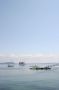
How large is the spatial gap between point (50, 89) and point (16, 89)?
6.42 metres

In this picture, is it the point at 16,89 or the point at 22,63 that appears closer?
the point at 16,89

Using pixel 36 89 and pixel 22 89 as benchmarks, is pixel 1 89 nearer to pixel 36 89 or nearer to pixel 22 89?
pixel 22 89

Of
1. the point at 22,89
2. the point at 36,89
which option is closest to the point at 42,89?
the point at 36,89

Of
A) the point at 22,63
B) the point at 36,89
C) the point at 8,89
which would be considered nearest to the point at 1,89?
the point at 8,89

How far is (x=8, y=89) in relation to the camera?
30031 mm

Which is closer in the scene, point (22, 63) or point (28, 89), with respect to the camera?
point (28, 89)

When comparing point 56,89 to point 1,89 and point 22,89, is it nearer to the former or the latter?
point 22,89

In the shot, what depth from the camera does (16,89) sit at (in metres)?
30.3

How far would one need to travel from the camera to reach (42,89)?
29.8 metres

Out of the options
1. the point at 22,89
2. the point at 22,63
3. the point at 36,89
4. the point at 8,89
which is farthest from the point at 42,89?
the point at 22,63

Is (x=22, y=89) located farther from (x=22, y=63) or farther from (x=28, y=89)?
(x=22, y=63)

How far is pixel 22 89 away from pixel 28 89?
1183 mm

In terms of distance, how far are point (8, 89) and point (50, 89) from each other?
7.88 m

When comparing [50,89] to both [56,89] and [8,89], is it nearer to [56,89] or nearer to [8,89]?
[56,89]
